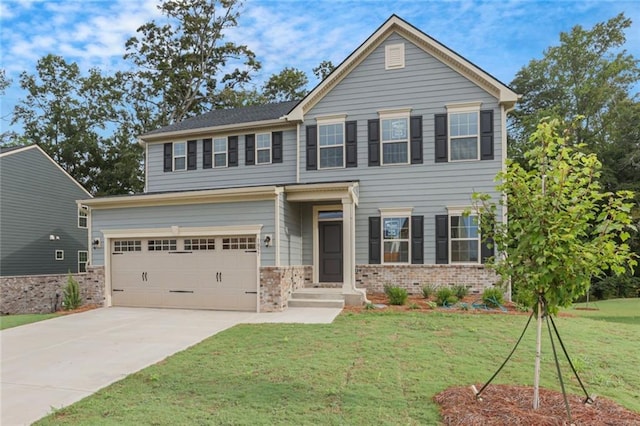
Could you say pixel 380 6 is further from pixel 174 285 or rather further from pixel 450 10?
pixel 174 285

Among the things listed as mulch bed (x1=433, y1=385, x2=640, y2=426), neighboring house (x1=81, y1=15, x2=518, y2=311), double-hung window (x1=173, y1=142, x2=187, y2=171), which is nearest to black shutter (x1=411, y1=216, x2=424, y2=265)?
neighboring house (x1=81, y1=15, x2=518, y2=311)

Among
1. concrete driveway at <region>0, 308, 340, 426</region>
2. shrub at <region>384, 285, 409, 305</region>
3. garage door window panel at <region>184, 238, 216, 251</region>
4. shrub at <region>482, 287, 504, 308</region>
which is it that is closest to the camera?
concrete driveway at <region>0, 308, 340, 426</region>

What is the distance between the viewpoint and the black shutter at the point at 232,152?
48.4 ft

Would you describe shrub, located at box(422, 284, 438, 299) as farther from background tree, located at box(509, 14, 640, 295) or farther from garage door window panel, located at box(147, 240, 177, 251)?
background tree, located at box(509, 14, 640, 295)

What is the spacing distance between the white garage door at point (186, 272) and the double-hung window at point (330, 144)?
13.2 feet

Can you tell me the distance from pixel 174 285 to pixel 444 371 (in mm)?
8811

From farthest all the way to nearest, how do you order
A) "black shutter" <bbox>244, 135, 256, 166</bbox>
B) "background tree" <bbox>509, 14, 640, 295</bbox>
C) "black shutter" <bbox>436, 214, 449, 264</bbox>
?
1. "background tree" <bbox>509, 14, 640, 295</bbox>
2. "black shutter" <bbox>244, 135, 256, 166</bbox>
3. "black shutter" <bbox>436, 214, 449, 264</bbox>

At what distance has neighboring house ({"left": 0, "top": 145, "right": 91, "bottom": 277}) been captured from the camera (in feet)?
58.9

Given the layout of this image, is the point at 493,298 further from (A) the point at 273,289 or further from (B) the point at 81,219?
(B) the point at 81,219

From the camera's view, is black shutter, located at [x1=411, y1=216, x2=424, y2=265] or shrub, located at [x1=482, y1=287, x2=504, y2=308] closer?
shrub, located at [x1=482, y1=287, x2=504, y2=308]

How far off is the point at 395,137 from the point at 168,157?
893 cm

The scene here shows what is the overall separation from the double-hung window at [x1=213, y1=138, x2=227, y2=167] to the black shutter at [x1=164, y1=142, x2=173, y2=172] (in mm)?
1957

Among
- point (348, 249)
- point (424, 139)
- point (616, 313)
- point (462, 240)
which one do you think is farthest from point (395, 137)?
point (616, 313)

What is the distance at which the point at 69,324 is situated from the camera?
964cm
